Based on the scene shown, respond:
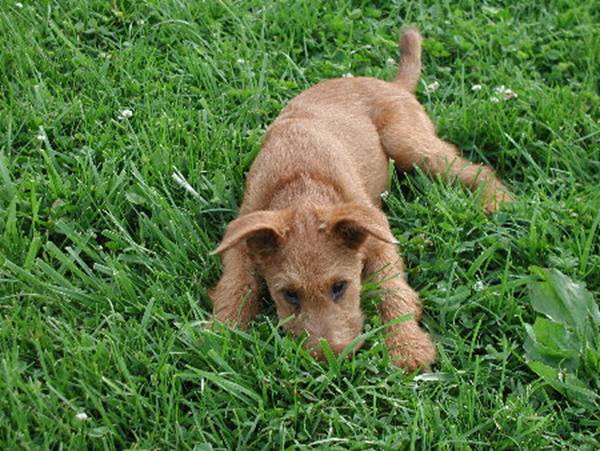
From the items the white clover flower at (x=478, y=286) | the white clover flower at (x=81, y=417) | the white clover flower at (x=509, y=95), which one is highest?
the white clover flower at (x=81, y=417)

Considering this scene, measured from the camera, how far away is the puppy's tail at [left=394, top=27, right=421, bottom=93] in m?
5.83

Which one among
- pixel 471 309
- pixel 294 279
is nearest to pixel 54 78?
pixel 294 279

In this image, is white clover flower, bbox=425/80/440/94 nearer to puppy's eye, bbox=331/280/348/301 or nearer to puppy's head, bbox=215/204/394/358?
puppy's head, bbox=215/204/394/358

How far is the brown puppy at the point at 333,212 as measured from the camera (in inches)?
159

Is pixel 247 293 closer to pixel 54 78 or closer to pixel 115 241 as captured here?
pixel 115 241

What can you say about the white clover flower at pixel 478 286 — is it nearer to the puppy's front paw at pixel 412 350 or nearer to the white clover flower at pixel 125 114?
the puppy's front paw at pixel 412 350

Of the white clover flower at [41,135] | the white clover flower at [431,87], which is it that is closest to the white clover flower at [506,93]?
the white clover flower at [431,87]

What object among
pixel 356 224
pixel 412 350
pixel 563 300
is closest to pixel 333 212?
pixel 356 224

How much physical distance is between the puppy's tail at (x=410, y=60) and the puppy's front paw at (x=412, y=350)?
2.09 m

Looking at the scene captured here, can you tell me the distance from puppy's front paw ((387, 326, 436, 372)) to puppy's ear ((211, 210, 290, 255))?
671 millimetres

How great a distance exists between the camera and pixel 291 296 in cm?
412

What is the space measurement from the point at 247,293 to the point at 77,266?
823mm

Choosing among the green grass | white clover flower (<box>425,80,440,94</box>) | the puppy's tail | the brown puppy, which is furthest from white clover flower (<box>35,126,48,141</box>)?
white clover flower (<box>425,80,440,94</box>)

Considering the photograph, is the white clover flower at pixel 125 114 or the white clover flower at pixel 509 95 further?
the white clover flower at pixel 509 95
